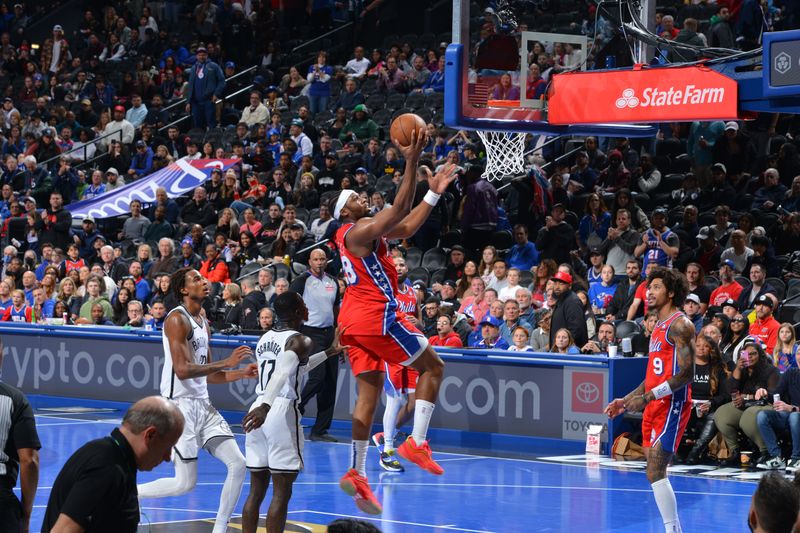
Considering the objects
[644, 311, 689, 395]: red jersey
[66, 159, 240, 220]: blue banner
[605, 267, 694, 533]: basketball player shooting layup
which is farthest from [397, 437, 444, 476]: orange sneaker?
[66, 159, 240, 220]: blue banner

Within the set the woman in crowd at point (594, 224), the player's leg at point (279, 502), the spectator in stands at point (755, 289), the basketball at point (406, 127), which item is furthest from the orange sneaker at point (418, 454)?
the woman in crowd at point (594, 224)

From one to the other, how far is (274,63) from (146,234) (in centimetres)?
676

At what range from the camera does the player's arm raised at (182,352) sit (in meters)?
7.92

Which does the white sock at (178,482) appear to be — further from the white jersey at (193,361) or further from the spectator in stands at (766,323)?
the spectator in stands at (766,323)

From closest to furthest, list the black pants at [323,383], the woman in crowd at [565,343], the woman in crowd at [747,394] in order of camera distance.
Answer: the woman in crowd at [747,394], the woman in crowd at [565,343], the black pants at [323,383]

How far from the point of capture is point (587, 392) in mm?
13703

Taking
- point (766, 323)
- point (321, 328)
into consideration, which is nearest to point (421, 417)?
point (321, 328)

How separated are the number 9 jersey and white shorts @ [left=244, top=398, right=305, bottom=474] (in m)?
2.54

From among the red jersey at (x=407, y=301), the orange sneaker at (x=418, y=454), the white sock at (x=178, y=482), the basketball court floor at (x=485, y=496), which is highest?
the red jersey at (x=407, y=301)

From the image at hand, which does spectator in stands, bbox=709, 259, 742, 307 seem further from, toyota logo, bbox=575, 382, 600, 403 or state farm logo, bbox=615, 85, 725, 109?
state farm logo, bbox=615, 85, 725, 109

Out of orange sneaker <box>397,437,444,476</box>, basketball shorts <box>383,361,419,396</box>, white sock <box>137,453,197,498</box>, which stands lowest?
white sock <box>137,453,197,498</box>

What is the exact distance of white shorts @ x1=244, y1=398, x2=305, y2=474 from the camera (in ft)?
25.5

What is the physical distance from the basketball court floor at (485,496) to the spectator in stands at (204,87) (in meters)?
11.6

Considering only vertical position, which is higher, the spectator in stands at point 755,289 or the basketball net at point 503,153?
the basketball net at point 503,153
